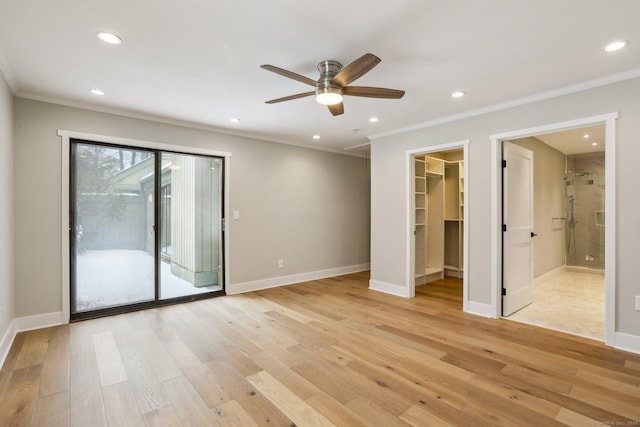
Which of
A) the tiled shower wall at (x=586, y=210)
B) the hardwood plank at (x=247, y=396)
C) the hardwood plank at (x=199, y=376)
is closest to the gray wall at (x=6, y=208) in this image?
the hardwood plank at (x=199, y=376)

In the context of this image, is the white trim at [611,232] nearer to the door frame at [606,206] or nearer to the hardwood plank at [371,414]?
the door frame at [606,206]

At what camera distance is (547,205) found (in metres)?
5.74

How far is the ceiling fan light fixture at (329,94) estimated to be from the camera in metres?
2.49

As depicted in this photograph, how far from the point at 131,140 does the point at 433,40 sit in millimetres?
3650

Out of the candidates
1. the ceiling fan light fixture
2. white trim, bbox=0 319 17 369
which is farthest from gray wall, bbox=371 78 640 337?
white trim, bbox=0 319 17 369

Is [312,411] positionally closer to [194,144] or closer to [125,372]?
[125,372]

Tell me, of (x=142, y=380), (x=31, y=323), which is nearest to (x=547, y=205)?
(x=142, y=380)

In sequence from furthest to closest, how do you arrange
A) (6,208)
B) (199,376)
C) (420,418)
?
1. (6,208)
2. (199,376)
3. (420,418)

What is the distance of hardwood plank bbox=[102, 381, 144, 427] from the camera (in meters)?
1.85

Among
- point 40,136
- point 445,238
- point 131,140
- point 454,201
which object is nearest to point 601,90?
point 454,201

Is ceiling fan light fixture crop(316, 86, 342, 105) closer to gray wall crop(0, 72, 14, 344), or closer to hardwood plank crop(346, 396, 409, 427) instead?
hardwood plank crop(346, 396, 409, 427)

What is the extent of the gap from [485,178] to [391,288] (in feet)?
6.97

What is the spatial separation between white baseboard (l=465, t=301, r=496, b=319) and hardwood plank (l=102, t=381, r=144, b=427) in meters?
3.59

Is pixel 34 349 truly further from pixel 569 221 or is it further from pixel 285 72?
pixel 569 221
